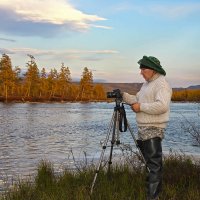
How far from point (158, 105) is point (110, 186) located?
177cm

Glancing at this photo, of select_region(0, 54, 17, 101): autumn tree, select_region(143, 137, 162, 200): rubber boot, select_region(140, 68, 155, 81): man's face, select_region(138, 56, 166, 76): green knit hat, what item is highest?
select_region(0, 54, 17, 101): autumn tree

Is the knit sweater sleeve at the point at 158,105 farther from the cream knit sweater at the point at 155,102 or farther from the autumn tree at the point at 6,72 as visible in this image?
the autumn tree at the point at 6,72

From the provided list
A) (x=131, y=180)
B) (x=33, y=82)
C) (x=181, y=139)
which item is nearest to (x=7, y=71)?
(x=33, y=82)

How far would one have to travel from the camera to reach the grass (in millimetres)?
6191

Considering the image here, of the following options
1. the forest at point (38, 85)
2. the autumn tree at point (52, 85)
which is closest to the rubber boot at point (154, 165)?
the forest at point (38, 85)

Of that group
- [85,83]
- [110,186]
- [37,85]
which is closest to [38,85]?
[37,85]

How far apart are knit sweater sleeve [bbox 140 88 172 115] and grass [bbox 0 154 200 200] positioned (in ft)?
4.20

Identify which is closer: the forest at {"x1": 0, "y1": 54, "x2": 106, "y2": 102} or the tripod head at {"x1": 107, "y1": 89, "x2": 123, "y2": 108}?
the tripod head at {"x1": 107, "y1": 89, "x2": 123, "y2": 108}

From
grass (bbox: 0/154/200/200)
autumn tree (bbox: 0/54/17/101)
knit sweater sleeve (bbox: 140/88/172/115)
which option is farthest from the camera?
autumn tree (bbox: 0/54/17/101)

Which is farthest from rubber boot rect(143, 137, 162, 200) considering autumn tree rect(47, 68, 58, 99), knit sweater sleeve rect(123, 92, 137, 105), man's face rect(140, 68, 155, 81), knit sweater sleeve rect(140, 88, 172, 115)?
autumn tree rect(47, 68, 58, 99)

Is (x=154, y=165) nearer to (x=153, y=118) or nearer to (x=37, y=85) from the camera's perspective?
(x=153, y=118)

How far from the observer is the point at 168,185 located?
683cm

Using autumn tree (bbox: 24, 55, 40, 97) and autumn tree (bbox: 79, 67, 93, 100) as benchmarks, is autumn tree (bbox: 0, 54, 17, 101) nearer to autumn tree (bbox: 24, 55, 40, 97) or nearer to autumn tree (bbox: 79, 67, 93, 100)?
autumn tree (bbox: 24, 55, 40, 97)

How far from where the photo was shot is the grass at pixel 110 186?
6.19 meters
